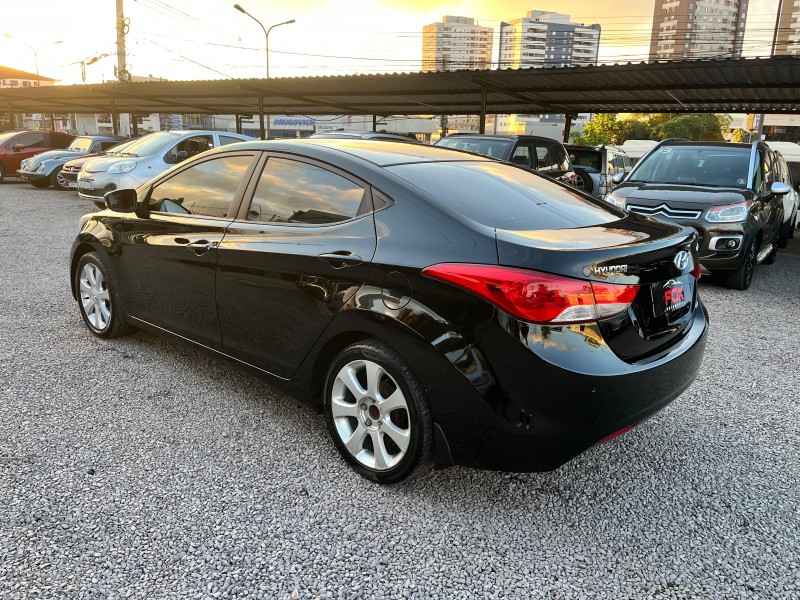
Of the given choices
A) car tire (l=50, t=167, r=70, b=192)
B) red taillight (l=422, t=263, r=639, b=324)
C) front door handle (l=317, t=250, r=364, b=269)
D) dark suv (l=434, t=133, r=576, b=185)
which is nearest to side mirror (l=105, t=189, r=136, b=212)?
front door handle (l=317, t=250, r=364, b=269)

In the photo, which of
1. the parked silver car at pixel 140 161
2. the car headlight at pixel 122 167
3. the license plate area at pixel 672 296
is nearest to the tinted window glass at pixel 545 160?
the parked silver car at pixel 140 161

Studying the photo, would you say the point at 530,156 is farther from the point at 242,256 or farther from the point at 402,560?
the point at 402,560

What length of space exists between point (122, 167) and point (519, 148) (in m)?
7.46

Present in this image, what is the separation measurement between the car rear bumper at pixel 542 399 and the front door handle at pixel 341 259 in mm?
717

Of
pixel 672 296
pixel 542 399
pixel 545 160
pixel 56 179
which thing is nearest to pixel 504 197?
pixel 672 296

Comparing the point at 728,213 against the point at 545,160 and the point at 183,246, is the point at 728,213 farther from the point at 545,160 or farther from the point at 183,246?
the point at 183,246

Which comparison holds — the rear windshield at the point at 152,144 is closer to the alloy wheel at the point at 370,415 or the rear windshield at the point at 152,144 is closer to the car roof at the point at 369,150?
the car roof at the point at 369,150

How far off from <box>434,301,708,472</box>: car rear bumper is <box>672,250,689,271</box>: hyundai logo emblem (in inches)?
20.1

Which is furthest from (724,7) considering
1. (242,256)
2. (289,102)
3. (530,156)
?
(242,256)

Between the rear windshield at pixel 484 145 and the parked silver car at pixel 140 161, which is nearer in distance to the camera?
the rear windshield at pixel 484 145

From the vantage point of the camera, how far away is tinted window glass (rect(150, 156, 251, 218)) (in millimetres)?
3469

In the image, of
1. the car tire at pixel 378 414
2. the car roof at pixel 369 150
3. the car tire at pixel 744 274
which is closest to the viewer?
the car tire at pixel 378 414

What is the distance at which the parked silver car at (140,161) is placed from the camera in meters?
11.4

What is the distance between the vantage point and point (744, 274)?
7.31m
